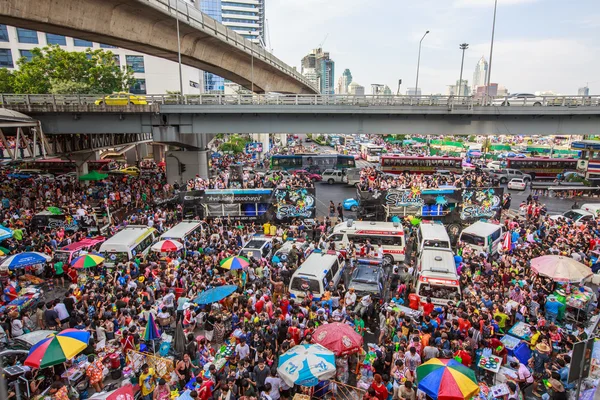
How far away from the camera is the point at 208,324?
10586mm

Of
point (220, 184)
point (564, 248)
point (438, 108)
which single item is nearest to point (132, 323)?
point (220, 184)

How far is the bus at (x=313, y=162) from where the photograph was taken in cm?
4359

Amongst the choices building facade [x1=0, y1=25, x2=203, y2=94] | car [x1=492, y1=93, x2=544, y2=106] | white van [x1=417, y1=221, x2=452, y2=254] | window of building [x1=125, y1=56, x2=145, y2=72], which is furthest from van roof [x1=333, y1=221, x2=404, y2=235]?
window of building [x1=125, y1=56, x2=145, y2=72]

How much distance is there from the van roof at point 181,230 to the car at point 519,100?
22022 millimetres

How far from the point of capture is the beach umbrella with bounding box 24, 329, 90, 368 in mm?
7793

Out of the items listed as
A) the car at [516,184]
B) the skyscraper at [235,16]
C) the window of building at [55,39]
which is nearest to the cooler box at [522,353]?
the car at [516,184]

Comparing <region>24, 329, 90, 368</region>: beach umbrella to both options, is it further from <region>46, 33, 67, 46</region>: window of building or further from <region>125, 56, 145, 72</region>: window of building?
<region>46, 33, 67, 46</region>: window of building

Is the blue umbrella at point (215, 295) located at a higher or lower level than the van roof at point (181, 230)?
lower

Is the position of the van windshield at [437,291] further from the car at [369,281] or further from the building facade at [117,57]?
the building facade at [117,57]

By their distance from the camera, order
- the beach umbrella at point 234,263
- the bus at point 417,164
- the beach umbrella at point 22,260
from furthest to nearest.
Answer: the bus at point 417,164 < the beach umbrella at point 22,260 < the beach umbrella at point 234,263

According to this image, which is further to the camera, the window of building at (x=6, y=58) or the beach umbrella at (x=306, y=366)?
the window of building at (x=6, y=58)

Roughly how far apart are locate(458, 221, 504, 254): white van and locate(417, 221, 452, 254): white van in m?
0.99

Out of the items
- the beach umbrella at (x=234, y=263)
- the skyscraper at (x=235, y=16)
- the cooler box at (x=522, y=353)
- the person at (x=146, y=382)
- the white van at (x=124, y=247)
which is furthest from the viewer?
the skyscraper at (x=235, y=16)

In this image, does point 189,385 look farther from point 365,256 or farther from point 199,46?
point 199,46
